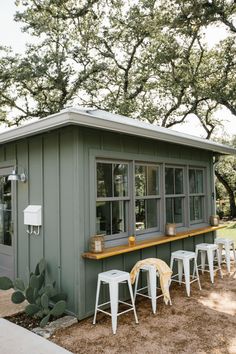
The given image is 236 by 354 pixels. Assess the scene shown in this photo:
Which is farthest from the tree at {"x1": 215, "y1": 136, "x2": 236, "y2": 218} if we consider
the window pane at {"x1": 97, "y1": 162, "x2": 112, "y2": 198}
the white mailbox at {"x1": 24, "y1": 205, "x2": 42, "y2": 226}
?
the white mailbox at {"x1": 24, "y1": 205, "x2": 42, "y2": 226}

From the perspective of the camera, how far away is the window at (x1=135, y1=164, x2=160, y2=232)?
4574mm

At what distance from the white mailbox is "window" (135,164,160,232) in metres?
1.43

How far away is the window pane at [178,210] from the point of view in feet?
17.8

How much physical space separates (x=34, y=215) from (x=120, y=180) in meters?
1.30

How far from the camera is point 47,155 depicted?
4055 mm

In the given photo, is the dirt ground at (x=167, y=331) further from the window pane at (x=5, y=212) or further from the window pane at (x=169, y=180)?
the window pane at (x=5, y=212)

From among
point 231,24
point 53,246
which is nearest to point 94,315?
point 53,246

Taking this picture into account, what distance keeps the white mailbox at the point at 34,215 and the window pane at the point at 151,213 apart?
1.71m

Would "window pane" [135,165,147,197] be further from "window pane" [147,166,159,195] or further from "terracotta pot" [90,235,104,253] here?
"terracotta pot" [90,235,104,253]

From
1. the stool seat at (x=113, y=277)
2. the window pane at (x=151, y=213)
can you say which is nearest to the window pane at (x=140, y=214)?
the window pane at (x=151, y=213)

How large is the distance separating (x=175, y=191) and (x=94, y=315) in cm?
268

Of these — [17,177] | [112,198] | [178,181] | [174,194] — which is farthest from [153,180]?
[17,177]

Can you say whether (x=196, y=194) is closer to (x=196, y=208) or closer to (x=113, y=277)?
(x=196, y=208)

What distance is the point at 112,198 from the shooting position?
411 cm
